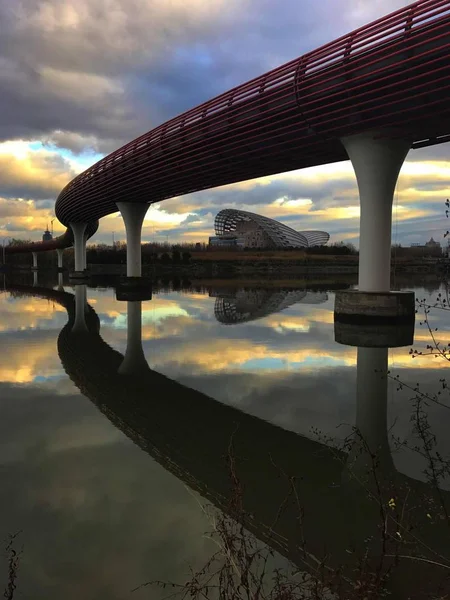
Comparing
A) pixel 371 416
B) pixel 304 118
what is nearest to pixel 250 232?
pixel 304 118

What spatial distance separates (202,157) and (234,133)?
380 centimetres

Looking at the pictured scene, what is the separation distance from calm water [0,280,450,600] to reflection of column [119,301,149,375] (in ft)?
0.31

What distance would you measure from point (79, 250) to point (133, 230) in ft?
86.2

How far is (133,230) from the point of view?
40.1m

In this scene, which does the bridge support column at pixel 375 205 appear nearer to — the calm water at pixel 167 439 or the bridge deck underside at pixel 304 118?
the bridge deck underside at pixel 304 118

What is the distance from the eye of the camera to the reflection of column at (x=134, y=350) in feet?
37.7

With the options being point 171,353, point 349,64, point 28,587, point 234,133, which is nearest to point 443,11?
point 349,64

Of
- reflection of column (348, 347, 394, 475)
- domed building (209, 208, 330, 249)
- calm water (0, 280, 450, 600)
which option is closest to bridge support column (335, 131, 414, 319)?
calm water (0, 280, 450, 600)

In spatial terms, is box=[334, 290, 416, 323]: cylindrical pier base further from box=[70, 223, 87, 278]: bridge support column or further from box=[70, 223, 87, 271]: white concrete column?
box=[70, 223, 87, 271]: white concrete column

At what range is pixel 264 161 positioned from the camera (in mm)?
26062

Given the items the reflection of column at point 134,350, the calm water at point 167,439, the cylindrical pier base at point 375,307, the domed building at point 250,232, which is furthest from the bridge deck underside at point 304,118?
the domed building at point 250,232

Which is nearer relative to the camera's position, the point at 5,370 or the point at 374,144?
the point at 5,370

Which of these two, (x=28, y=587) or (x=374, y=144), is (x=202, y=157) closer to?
(x=374, y=144)

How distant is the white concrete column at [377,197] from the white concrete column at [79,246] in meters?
51.0
